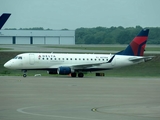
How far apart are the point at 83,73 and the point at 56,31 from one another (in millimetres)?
113917

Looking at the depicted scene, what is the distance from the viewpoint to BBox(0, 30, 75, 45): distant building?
551ft

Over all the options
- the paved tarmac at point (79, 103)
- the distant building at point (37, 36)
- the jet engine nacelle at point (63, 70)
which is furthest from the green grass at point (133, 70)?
the distant building at point (37, 36)

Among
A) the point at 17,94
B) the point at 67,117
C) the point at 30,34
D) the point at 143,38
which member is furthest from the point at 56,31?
the point at 67,117

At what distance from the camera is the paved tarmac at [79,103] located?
2359 cm

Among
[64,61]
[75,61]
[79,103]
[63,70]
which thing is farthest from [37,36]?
[79,103]

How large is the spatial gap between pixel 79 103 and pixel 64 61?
28.5 m

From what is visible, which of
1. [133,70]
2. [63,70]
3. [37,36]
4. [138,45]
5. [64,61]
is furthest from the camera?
[37,36]

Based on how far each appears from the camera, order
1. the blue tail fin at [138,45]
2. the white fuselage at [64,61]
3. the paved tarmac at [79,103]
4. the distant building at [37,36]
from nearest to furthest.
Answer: the paved tarmac at [79,103]
the white fuselage at [64,61]
the blue tail fin at [138,45]
the distant building at [37,36]

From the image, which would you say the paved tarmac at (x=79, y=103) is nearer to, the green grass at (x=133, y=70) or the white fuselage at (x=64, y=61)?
the white fuselage at (x=64, y=61)

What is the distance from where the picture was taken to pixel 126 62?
195 ft

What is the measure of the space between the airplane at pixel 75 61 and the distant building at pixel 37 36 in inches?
4251

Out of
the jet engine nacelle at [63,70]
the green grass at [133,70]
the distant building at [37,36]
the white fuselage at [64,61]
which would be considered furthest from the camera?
the distant building at [37,36]

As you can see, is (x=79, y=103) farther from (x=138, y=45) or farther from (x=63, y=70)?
(x=138, y=45)

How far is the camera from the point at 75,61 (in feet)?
189
